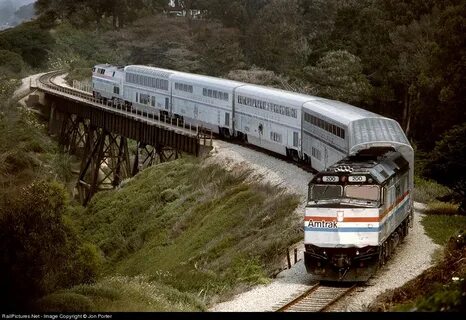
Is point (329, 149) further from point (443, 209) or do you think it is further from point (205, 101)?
point (205, 101)

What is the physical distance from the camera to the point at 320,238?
21.0 m

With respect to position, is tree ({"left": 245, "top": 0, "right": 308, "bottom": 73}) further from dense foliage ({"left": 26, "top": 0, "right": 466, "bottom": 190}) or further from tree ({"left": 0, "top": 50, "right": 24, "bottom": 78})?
tree ({"left": 0, "top": 50, "right": 24, "bottom": 78})

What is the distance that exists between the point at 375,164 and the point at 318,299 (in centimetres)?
450

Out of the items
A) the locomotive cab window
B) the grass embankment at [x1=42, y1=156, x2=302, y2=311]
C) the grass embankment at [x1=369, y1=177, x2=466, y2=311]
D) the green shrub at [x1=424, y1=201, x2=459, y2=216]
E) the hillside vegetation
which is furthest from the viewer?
the green shrub at [x1=424, y1=201, x2=459, y2=216]

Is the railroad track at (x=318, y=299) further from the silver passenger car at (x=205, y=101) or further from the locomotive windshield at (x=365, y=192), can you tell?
the silver passenger car at (x=205, y=101)

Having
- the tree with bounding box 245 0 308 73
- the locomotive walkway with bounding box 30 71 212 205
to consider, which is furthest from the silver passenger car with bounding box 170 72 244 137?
the tree with bounding box 245 0 308 73

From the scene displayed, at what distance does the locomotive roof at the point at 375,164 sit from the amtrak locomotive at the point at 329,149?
0.09 ft

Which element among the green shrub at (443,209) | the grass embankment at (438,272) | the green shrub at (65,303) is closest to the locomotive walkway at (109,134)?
the green shrub at (443,209)

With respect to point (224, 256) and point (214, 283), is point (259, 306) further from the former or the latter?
point (224, 256)

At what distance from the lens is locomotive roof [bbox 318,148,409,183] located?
21.4 m

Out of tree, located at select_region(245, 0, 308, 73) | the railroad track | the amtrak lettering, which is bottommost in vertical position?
tree, located at select_region(245, 0, 308, 73)

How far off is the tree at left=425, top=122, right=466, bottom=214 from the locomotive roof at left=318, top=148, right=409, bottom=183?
4.49 m

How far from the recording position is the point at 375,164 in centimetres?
2234

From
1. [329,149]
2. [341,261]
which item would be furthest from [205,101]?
[341,261]
